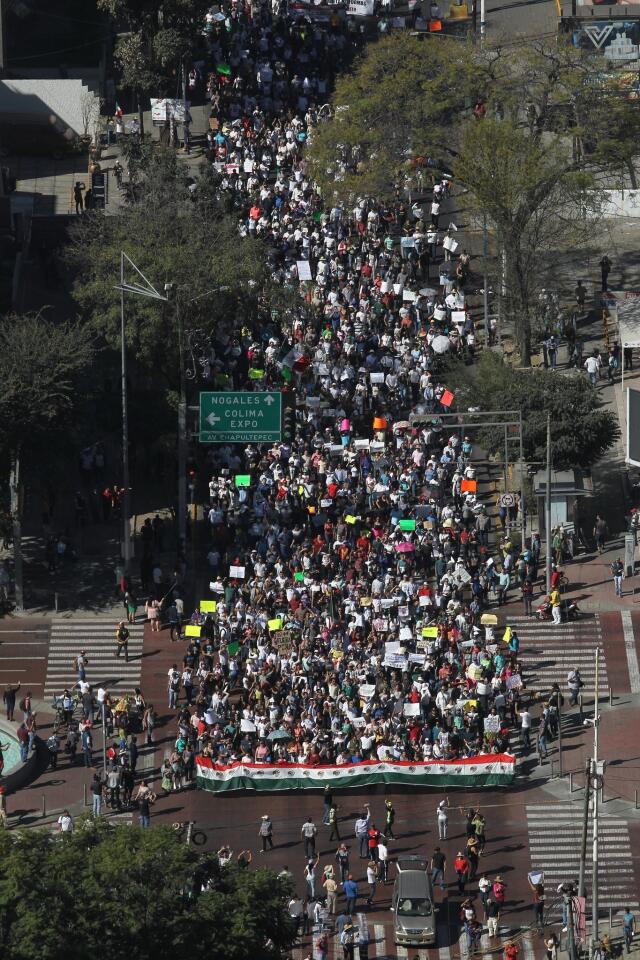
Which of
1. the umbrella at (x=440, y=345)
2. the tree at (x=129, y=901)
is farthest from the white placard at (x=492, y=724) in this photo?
the umbrella at (x=440, y=345)

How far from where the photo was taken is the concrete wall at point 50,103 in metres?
124

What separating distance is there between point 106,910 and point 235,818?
18.2 m

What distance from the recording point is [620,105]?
364 ft

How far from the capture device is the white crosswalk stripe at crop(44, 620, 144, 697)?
9288 cm

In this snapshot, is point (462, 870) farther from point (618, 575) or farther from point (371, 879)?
point (618, 575)

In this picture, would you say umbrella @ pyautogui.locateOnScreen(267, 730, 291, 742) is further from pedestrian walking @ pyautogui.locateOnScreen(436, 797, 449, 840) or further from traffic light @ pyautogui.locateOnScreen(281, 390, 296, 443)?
traffic light @ pyautogui.locateOnScreen(281, 390, 296, 443)

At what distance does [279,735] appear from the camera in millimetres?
87000

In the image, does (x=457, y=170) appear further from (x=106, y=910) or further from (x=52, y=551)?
(x=106, y=910)

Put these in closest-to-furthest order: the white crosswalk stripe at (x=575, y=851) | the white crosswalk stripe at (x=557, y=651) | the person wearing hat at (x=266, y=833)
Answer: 1. the white crosswalk stripe at (x=575, y=851)
2. the person wearing hat at (x=266, y=833)
3. the white crosswalk stripe at (x=557, y=651)

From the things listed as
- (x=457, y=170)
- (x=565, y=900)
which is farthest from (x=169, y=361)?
(x=565, y=900)

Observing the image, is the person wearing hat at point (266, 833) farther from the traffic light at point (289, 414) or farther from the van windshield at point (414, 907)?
the traffic light at point (289, 414)

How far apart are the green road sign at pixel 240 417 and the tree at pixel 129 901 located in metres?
29.5

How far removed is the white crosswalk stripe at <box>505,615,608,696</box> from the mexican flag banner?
575 cm

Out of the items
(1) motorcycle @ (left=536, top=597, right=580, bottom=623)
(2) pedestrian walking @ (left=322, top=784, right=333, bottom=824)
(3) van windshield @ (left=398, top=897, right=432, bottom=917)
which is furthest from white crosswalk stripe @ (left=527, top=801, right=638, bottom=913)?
(1) motorcycle @ (left=536, top=597, right=580, bottom=623)
